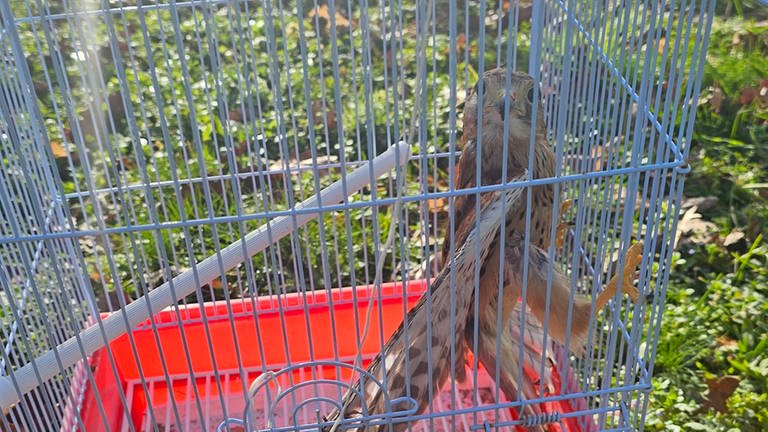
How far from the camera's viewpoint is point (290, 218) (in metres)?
1.80

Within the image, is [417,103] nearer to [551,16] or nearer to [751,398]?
[551,16]

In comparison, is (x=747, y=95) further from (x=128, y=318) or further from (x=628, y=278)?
→ (x=128, y=318)

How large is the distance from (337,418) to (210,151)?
6.09 ft

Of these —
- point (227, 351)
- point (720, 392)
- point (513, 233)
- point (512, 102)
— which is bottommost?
point (720, 392)

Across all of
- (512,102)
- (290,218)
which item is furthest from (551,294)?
(290,218)

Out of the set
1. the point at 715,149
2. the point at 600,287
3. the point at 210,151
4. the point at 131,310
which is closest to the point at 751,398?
the point at 600,287

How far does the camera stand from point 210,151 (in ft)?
10.6

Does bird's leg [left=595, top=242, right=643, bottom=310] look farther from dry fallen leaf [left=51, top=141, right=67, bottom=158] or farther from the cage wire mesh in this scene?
dry fallen leaf [left=51, top=141, right=67, bottom=158]

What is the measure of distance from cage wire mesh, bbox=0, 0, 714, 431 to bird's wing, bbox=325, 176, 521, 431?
6 cm

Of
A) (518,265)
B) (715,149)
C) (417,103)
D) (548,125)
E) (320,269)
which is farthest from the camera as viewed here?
(715,149)

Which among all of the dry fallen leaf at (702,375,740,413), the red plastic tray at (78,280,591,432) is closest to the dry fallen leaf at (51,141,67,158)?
the red plastic tray at (78,280,591,432)

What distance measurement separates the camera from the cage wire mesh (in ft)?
4.62

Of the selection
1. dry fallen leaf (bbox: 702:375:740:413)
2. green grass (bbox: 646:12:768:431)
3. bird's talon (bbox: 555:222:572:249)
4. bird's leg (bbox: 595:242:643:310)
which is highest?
bird's leg (bbox: 595:242:643:310)

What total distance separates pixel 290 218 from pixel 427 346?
0.43 metres
